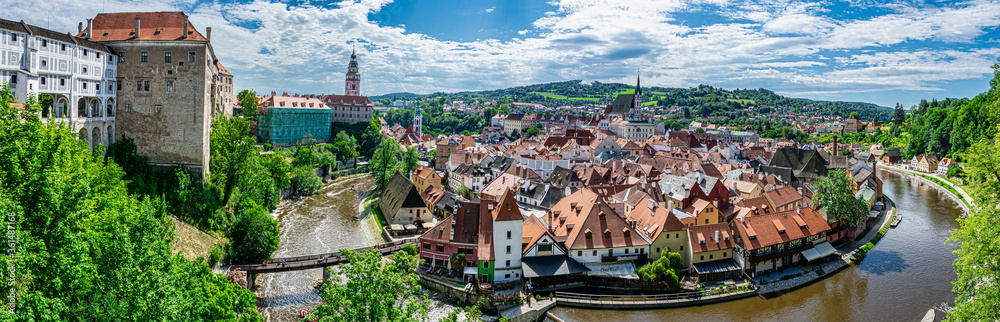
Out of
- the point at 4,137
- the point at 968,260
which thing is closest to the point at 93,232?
the point at 4,137

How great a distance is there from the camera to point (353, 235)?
111 ft

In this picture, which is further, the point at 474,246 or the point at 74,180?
the point at 474,246

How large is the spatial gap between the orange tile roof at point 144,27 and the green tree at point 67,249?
67.9ft

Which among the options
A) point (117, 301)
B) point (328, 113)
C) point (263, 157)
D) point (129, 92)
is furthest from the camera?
point (328, 113)

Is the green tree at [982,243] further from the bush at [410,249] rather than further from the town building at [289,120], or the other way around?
the town building at [289,120]

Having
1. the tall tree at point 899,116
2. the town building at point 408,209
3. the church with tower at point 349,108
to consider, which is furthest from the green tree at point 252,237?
the tall tree at point 899,116

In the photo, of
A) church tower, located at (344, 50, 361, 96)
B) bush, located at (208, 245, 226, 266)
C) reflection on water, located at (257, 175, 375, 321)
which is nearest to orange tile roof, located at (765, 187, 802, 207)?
reflection on water, located at (257, 175, 375, 321)

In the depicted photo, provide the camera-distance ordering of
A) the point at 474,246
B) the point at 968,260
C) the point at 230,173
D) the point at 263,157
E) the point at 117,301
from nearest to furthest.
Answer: the point at 117,301
the point at 968,260
the point at 474,246
the point at 230,173
the point at 263,157

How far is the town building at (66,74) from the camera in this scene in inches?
968

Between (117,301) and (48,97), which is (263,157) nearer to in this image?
(48,97)

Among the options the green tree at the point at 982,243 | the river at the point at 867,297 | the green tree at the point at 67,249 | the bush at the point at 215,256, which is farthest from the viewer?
the bush at the point at 215,256

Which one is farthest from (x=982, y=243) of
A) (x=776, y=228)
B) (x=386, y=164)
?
(x=386, y=164)

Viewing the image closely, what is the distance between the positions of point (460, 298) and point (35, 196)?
52.1 feet

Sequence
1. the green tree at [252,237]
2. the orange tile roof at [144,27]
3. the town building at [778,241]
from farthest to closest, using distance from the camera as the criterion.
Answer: the orange tile roof at [144,27], the town building at [778,241], the green tree at [252,237]
